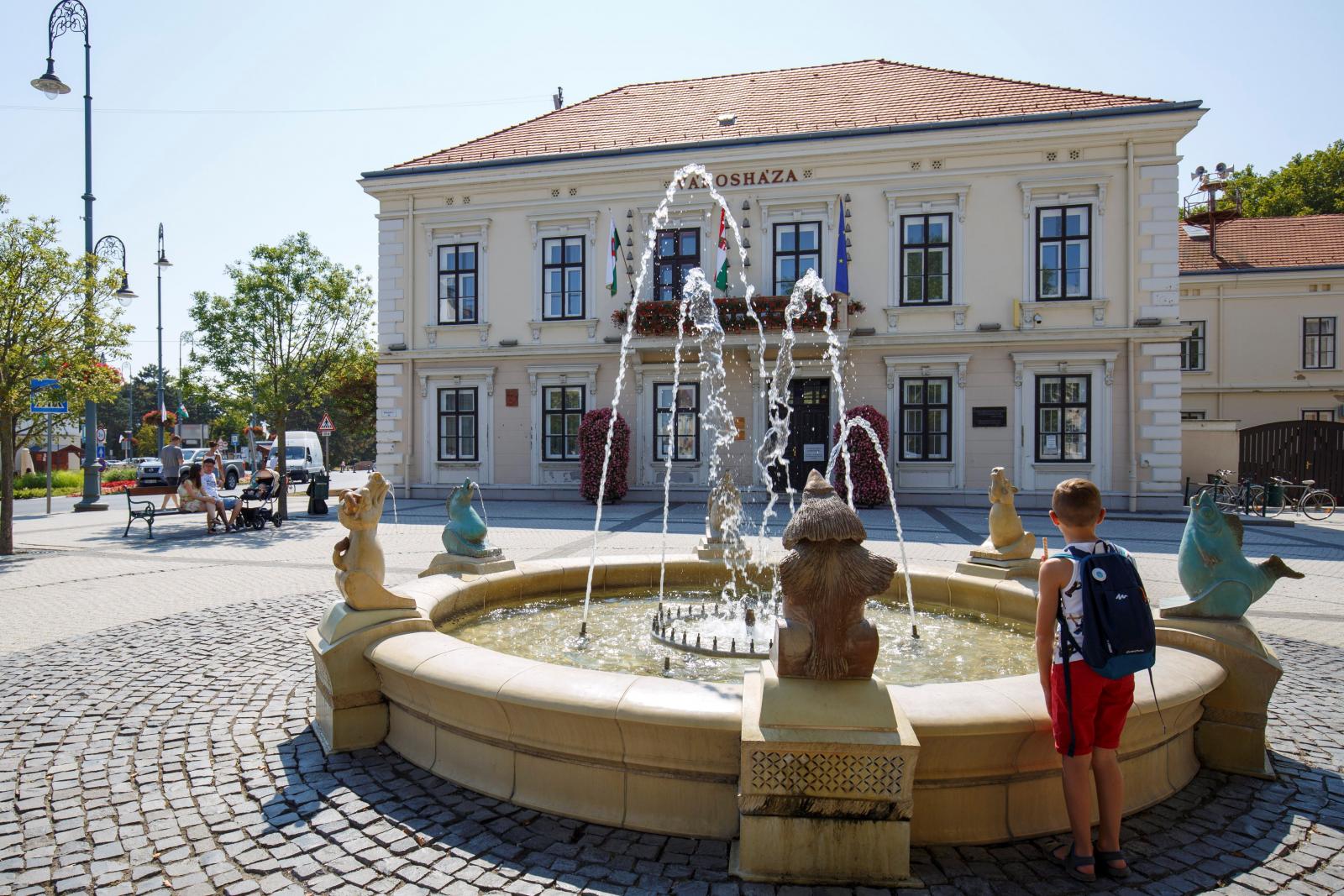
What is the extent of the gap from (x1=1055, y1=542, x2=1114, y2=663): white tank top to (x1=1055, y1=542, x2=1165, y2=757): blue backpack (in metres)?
0.01

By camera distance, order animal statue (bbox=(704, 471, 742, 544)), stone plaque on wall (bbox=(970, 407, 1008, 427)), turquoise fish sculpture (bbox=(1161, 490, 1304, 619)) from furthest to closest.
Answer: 1. stone plaque on wall (bbox=(970, 407, 1008, 427))
2. animal statue (bbox=(704, 471, 742, 544))
3. turquoise fish sculpture (bbox=(1161, 490, 1304, 619))

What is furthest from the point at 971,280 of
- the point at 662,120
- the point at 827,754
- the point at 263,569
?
the point at 827,754

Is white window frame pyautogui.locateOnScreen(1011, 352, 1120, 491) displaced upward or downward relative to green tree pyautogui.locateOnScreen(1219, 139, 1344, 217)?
downward

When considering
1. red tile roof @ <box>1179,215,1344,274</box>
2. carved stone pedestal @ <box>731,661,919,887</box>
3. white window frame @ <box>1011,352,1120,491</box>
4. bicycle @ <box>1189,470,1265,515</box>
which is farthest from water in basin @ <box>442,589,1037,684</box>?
red tile roof @ <box>1179,215,1344,274</box>

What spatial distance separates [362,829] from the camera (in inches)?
135

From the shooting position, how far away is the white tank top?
3014mm

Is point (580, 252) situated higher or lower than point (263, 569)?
higher

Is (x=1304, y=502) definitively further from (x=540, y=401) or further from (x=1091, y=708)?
(x=1091, y=708)

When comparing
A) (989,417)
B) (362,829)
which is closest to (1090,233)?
(989,417)

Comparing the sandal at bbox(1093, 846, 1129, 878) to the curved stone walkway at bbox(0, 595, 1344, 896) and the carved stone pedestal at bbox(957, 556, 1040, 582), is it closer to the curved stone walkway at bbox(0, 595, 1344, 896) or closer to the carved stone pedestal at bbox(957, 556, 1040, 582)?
the curved stone walkway at bbox(0, 595, 1344, 896)

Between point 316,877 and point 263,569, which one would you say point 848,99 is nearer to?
point 263,569

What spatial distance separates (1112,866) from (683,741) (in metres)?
1.74

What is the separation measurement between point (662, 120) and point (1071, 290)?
41.1 feet

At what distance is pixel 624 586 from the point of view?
25.2 feet
